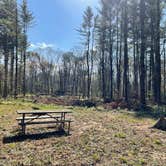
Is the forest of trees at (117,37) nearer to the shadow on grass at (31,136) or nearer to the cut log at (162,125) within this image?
the cut log at (162,125)

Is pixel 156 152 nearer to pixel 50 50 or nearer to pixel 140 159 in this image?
pixel 140 159

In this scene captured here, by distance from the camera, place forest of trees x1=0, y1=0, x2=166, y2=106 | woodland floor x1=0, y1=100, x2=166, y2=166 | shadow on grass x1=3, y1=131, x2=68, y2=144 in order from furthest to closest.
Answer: forest of trees x1=0, y1=0, x2=166, y2=106, shadow on grass x1=3, y1=131, x2=68, y2=144, woodland floor x1=0, y1=100, x2=166, y2=166

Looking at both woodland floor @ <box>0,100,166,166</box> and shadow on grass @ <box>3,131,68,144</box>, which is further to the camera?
shadow on grass @ <box>3,131,68,144</box>

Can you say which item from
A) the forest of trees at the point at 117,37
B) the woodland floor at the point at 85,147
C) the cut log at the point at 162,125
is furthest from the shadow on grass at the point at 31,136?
the forest of trees at the point at 117,37

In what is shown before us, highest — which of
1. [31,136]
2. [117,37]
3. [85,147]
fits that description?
[117,37]

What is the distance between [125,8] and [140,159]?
18.9 metres

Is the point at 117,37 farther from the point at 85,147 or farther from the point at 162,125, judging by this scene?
the point at 85,147

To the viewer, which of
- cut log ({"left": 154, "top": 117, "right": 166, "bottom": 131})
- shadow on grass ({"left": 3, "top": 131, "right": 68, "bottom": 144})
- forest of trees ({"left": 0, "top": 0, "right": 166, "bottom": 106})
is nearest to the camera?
shadow on grass ({"left": 3, "top": 131, "right": 68, "bottom": 144})

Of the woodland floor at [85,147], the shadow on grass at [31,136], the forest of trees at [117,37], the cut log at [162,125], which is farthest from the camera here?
the forest of trees at [117,37]

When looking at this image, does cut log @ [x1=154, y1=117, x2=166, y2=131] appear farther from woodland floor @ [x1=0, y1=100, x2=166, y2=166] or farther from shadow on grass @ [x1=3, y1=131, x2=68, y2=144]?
shadow on grass @ [x1=3, y1=131, x2=68, y2=144]

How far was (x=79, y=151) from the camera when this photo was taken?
6352 mm

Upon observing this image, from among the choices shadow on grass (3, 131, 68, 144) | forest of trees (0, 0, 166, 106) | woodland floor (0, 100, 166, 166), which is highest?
forest of trees (0, 0, 166, 106)

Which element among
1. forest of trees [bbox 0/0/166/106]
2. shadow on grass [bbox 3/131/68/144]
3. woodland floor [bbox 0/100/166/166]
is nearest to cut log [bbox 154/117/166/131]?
woodland floor [bbox 0/100/166/166]

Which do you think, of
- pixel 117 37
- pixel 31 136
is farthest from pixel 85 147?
pixel 117 37
